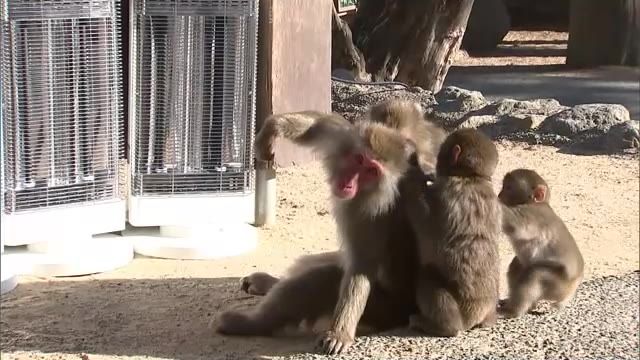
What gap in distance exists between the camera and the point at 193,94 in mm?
6523

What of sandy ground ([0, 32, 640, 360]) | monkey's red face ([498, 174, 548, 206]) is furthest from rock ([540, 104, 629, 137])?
monkey's red face ([498, 174, 548, 206])

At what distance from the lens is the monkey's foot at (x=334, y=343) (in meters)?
4.64

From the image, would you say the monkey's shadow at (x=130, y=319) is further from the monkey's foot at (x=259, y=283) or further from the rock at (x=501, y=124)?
the rock at (x=501, y=124)

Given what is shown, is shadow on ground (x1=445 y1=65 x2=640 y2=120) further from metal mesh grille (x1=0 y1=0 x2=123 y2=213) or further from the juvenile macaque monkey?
the juvenile macaque monkey

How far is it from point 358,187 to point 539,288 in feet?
3.38

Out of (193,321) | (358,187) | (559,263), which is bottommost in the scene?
(193,321)

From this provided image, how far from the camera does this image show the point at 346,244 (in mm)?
4781

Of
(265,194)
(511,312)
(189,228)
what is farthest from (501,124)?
(511,312)

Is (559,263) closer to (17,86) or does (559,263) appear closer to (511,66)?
(17,86)

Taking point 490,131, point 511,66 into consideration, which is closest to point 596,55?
point 511,66

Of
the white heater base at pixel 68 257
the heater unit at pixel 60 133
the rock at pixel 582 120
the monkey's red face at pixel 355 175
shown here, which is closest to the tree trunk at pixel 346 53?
the rock at pixel 582 120

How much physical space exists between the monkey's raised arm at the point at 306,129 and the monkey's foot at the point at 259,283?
100 centimetres

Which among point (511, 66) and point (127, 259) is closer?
point (127, 259)

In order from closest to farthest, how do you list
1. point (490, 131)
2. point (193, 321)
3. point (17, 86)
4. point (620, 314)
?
point (620, 314)
point (193, 321)
point (17, 86)
point (490, 131)
